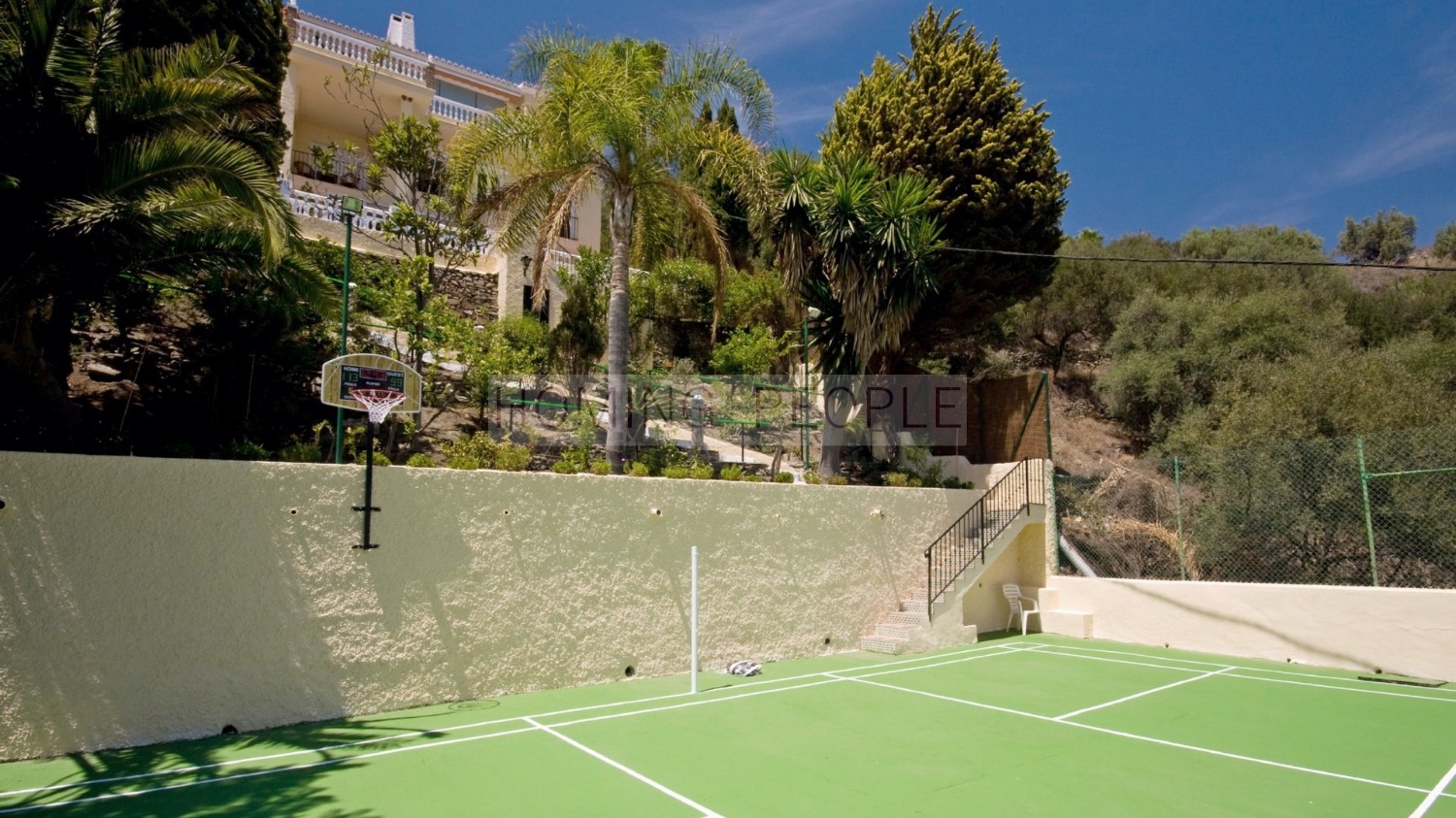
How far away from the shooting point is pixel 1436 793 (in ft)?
18.0

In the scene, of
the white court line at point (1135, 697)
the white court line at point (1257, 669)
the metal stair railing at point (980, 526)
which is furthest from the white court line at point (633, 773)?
the white court line at point (1257, 669)

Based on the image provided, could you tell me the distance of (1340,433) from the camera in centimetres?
1453

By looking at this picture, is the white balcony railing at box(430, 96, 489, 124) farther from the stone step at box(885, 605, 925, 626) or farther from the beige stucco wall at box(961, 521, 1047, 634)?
the beige stucco wall at box(961, 521, 1047, 634)

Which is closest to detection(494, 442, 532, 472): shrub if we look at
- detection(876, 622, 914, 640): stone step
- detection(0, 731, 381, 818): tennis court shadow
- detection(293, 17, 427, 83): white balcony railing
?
detection(0, 731, 381, 818): tennis court shadow

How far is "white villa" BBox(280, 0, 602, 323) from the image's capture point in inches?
707

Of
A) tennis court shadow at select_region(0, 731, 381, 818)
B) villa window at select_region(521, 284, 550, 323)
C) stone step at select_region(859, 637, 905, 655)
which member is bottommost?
stone step at select_region(859, 637, 905, 655)

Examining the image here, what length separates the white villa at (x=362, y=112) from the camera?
17953mm

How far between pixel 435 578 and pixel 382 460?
1.29 metres

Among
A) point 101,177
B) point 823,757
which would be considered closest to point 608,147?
point 101,177

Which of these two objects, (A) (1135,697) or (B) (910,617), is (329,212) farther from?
(A) (1135,697)

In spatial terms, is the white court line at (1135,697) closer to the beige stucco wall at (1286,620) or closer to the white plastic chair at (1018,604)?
the beige stucco wall at (1286,620)

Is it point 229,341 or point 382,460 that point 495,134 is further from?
point 382,460

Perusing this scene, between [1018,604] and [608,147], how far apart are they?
10.2m

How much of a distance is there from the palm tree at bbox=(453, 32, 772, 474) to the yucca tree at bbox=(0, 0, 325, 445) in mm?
3827
